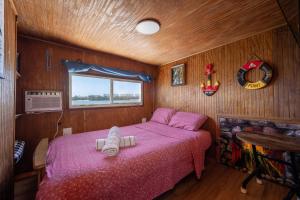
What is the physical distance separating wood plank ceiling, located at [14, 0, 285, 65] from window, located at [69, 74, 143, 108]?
0.73 metres

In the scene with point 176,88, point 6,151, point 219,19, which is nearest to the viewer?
point 6,151

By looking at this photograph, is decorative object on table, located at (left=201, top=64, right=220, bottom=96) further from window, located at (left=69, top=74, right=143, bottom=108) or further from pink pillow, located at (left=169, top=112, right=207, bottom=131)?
window, located at (left=69, top=74, right=143, bottom=108)

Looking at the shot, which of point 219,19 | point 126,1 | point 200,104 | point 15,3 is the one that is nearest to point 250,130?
point 200,104

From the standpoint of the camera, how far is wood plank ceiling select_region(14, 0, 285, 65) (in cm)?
136

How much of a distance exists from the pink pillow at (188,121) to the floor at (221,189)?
79 cm

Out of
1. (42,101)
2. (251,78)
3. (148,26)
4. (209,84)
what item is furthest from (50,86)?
(251,78)

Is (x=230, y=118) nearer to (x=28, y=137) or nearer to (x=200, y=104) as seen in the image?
(x=200, y=104)

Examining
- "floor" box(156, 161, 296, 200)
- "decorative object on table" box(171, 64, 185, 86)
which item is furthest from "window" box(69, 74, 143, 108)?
"floor" box(156, 161, 296, 200)

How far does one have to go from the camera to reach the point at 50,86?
7.11 feet

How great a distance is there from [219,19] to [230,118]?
161cm

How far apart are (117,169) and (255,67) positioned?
2442mm

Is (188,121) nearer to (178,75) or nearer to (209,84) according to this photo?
(209,84)

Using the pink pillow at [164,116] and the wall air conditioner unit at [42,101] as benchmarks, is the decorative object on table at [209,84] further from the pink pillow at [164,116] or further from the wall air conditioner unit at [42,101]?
the wall air conditioner unit at [42,101]

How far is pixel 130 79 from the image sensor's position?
10.7ft
